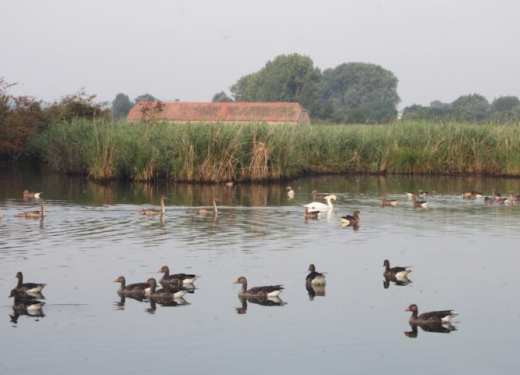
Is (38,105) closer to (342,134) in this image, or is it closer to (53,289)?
(342,134)

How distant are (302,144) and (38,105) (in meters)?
18.8

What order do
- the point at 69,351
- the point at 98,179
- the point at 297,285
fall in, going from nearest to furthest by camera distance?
1. the point at 69,351
2. the point at 297,285
3. the point at 98,179

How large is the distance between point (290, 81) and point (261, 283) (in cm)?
10972

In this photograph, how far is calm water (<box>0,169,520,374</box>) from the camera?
1341cm

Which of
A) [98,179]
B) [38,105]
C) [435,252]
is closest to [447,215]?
[435,252]

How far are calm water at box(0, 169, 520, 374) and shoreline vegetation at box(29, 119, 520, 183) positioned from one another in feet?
24.3

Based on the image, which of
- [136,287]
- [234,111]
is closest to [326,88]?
[234,111]

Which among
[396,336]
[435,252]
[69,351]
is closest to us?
[69,351]

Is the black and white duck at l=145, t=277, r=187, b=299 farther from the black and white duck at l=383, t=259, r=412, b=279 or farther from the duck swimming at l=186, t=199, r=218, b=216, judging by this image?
the duck swimming at l=186, t=199, r=218, b=216

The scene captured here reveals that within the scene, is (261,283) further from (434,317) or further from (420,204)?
(420,204)

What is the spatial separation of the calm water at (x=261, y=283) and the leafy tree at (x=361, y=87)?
119 meters

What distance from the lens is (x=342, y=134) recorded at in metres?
→ 50.2

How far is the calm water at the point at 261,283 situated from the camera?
13406 millimetres

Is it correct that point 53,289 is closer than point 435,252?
Yes
